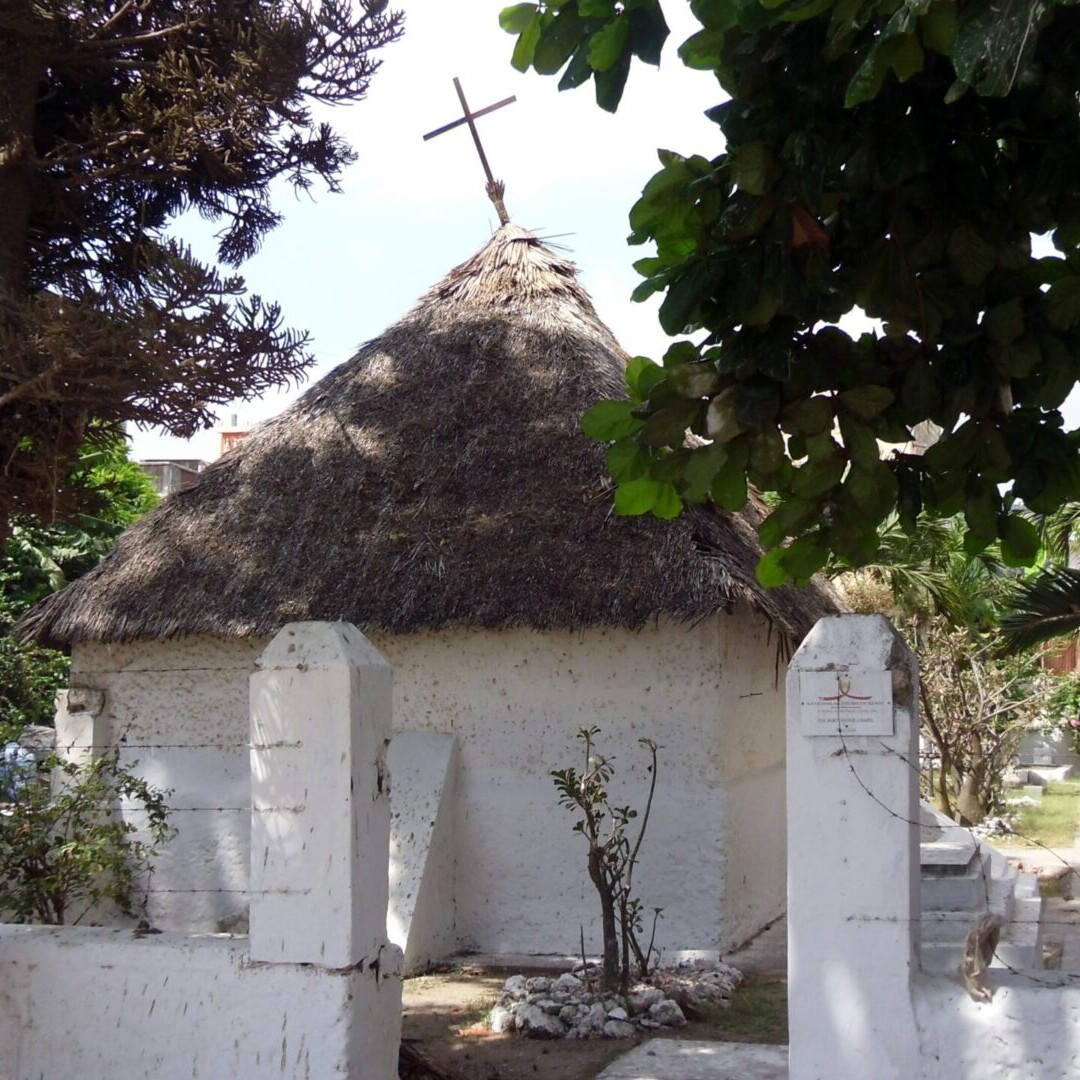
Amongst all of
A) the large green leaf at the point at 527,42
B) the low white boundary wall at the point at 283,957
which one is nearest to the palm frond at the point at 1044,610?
the low white boundary wall at the point at 283,957

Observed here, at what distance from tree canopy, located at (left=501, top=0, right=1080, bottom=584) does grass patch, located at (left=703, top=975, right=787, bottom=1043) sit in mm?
3195

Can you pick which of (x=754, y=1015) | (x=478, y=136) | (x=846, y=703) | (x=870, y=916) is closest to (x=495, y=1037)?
(x=754, y=1015)

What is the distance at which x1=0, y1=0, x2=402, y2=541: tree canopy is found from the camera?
6.38m

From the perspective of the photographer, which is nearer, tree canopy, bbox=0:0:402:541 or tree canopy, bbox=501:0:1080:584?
tree canopy, bbox=501:0:1080:584

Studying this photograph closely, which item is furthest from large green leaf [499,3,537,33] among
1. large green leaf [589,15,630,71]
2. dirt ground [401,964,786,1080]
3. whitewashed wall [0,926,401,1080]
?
dirt ground [401,964,786,1080]

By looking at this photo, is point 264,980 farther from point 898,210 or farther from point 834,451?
point 898,210

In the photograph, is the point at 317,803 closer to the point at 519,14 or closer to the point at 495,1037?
the point at 495,1037

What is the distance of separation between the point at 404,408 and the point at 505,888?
11.0 feet

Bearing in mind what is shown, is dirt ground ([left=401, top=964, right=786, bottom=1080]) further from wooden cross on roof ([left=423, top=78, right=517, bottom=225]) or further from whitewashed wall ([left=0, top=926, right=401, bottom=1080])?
wooden cross on roof ([left=423, top=78, right=517, bottom=225])

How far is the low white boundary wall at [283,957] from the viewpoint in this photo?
4.57m

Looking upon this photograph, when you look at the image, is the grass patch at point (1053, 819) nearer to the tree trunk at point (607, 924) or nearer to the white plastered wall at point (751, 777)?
the white plastered wall at point (751, 777)

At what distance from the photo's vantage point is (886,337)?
3.57 m

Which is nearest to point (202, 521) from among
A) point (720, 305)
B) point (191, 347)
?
point (191, 347)

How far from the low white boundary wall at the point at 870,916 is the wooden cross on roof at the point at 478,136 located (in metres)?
7.15
